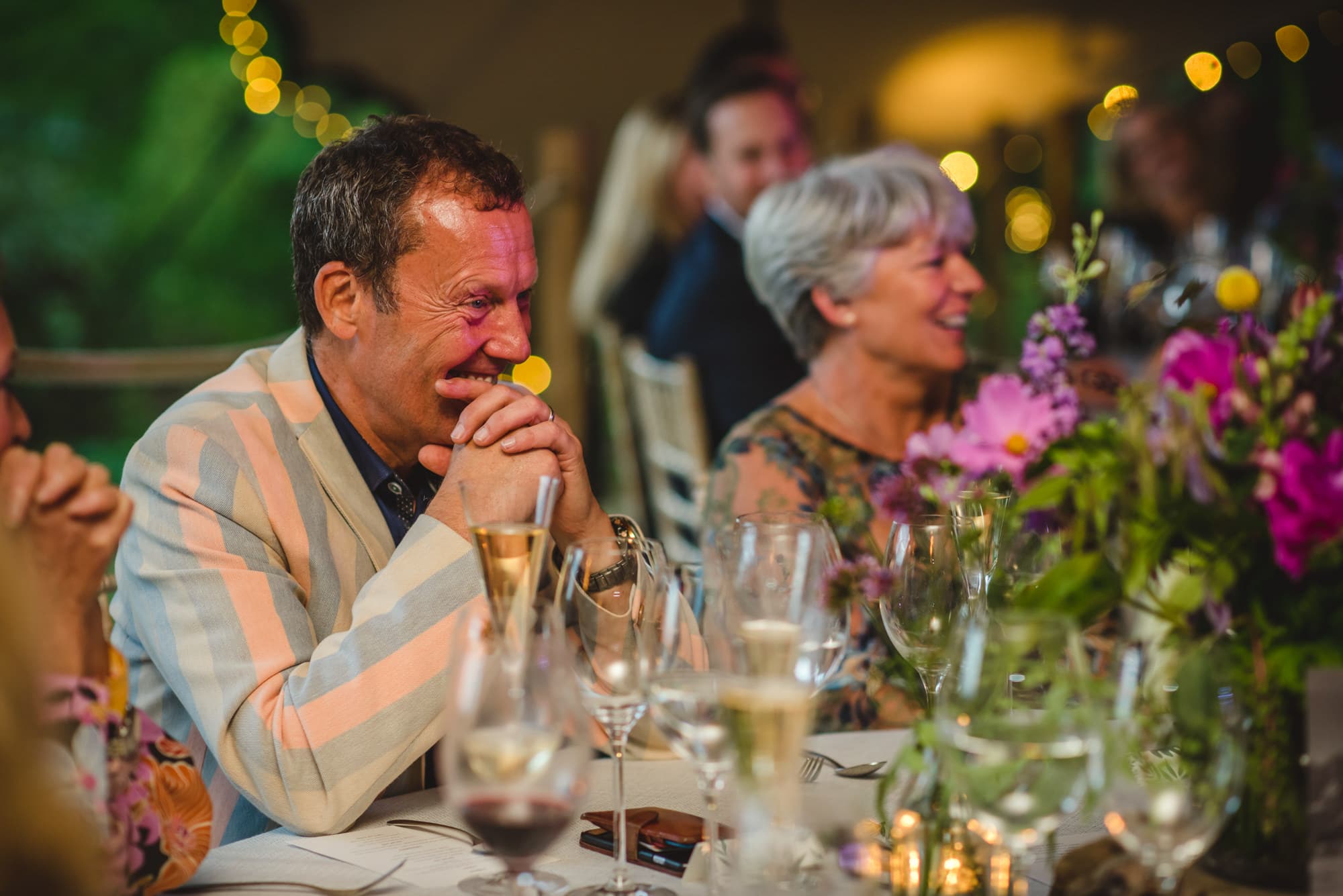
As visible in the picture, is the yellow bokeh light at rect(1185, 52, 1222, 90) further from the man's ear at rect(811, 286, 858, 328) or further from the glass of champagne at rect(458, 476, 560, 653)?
the glass of champagne at rect(458, 476, 560, 653)

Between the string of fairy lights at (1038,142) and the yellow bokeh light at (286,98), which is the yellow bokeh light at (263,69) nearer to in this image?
the yellow bokeh light at (286,98)

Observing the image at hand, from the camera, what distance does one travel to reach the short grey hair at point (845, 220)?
7.80ft

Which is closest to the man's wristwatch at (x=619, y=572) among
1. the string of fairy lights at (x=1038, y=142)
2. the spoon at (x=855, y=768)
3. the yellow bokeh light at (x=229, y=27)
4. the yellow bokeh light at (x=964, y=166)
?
the spoon at (x=855, y=768)

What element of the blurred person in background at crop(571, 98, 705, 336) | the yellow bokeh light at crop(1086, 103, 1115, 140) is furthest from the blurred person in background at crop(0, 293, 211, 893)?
the yellow bokeh light at crop(1086, 103, 1115, 140)

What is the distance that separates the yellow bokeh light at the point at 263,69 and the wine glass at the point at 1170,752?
4.56 m

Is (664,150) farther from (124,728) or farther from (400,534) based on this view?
(124,728)

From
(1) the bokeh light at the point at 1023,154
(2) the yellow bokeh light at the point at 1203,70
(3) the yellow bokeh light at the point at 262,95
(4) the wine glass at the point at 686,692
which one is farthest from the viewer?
(1) the bokeh light at the point at 1023,154

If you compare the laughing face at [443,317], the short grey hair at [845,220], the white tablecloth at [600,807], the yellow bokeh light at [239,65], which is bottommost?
the white tablecloth at [600,807]

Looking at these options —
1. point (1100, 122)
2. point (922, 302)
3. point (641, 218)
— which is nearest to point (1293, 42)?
point (1100, 122)

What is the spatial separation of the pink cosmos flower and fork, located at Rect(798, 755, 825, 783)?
1.49 feet

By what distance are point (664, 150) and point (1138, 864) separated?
3713 millimetres

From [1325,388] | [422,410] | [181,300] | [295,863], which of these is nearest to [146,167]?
[181,300]

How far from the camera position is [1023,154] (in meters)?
6.83

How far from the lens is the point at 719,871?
1061mm
